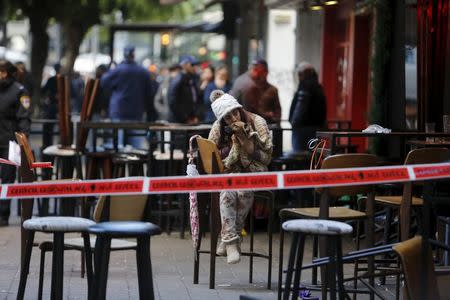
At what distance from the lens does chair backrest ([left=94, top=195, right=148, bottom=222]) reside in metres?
8.67

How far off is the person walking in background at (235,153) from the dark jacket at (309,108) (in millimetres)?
5266

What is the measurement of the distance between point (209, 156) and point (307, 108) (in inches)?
244

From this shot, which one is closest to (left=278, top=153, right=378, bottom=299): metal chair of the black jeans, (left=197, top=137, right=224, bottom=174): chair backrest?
(left=197, top=137, right=224, bottom=174): chair backrest

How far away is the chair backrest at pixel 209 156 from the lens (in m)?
10.6

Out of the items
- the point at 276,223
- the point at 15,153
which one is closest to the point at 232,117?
the point at 15,153

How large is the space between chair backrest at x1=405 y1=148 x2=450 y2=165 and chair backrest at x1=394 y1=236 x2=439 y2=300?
217cm

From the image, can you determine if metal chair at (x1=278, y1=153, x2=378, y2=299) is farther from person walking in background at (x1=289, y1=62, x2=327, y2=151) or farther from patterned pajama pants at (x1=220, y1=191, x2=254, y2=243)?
person walking in background at (x1=289, y1=62, x2=327, y2=151)

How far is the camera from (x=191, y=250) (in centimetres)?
1343

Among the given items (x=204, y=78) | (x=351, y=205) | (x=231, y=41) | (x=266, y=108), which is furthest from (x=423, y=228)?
(x=231, y=41)

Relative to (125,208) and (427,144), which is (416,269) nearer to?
(125,208)

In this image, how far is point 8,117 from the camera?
50.4 ft

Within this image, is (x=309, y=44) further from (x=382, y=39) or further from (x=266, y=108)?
(x=382, y=39)

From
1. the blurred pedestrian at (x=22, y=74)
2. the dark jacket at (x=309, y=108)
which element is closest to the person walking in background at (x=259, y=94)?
the dark jacket at (x=309, y=108)

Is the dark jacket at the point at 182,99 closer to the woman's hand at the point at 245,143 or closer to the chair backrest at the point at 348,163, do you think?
the woman's hand at the point at 245,143
